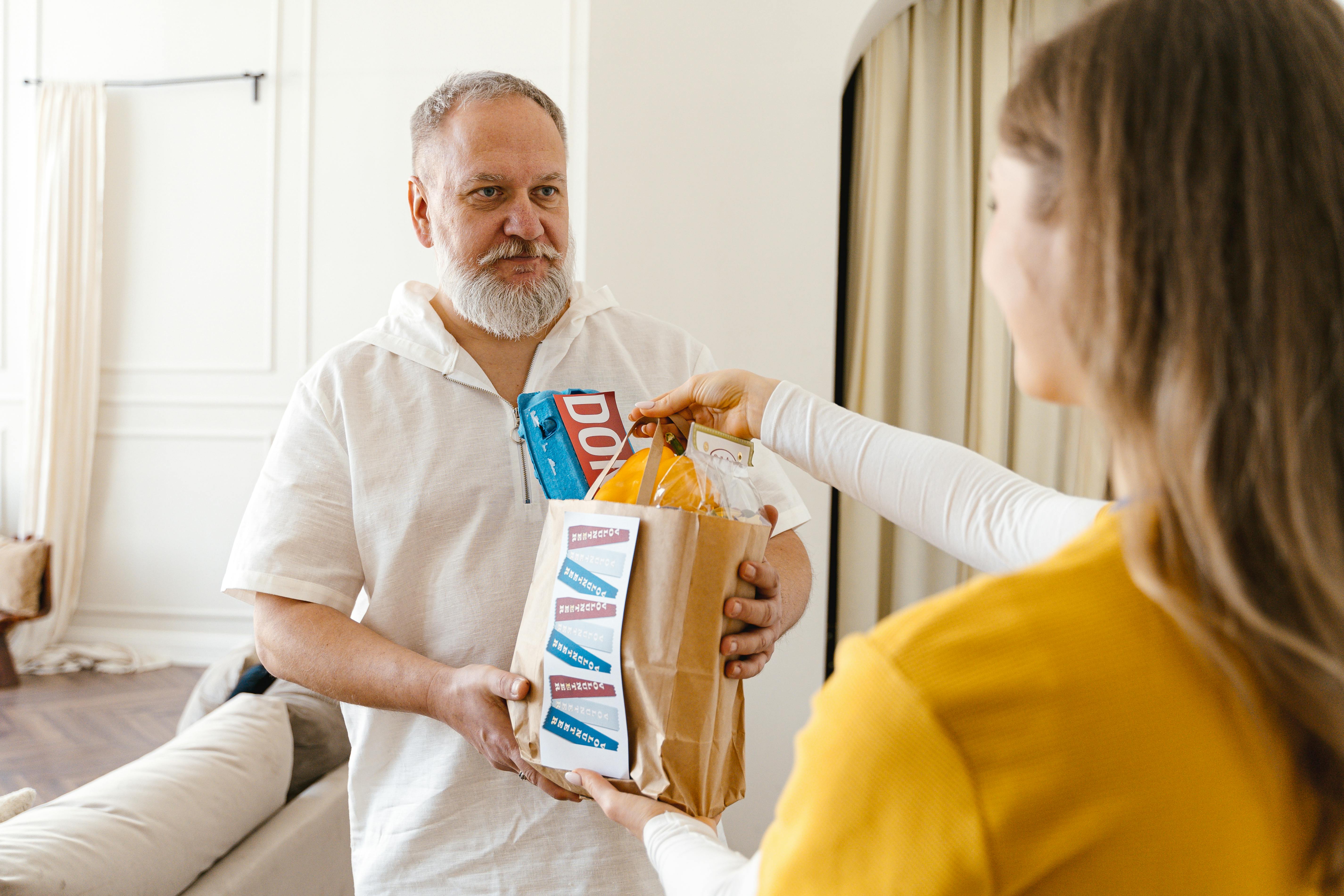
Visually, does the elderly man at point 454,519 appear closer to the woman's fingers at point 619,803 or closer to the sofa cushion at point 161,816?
the woman's fingers at point 619,803

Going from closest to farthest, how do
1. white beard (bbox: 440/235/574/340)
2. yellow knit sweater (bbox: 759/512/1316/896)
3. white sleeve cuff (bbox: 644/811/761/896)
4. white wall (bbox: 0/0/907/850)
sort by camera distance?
yellow knit sweater (bbox: 759/512/1316/896), white sleeve cuff (bbox: 644/811/761/896), white beard (bbox: 440/235/574/340), white wall (bbox: 0/0/907/850)

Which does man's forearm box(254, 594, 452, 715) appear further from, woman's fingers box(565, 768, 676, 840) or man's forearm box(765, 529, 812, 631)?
man's forearm box(765, 529, 812, 631)

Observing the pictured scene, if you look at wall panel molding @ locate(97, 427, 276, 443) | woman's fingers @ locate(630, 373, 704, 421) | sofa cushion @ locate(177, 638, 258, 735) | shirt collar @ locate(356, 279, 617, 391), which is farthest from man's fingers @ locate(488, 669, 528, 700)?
wall panel molding @ locate(97, 427, 276, 443)

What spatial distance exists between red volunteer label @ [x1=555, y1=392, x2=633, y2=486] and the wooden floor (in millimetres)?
3028

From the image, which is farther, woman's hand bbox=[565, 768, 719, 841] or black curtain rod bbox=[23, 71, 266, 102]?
black curtain rod bbox=[23, 71, 266, 102]

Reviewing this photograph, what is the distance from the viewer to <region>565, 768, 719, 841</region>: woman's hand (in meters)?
0.86

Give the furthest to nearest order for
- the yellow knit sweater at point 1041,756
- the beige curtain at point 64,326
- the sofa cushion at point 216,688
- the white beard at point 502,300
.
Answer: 1. the beige curtain at point 64,326
2. the sofa cushion at point 216,688
3. the white beard at point 502,300
4. the yellow knit sweater at point 1041,756

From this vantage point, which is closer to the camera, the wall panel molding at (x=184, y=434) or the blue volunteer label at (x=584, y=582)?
the blue volunteer label at (x=584, y=582)

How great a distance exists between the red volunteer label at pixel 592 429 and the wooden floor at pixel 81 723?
3.03 metres

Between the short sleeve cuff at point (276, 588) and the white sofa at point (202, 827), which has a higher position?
the short sleeve cuff at point (276, 588)

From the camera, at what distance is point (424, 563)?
1.25 meters

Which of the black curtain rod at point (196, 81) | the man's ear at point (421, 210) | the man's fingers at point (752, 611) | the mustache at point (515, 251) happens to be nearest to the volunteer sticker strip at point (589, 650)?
the man's fingers at point (752, 611)

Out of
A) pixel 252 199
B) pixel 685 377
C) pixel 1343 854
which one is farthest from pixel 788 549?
pixel 252 199

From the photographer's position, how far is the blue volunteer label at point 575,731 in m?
0.93
